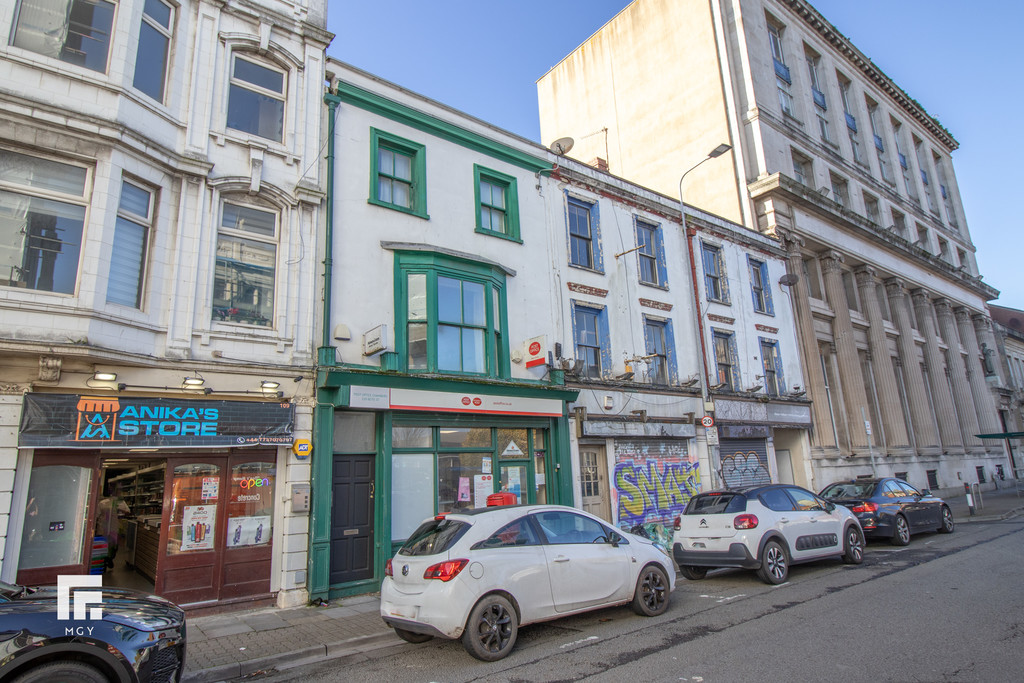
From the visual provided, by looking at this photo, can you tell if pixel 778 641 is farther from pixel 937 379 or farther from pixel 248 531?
pixel 937 379

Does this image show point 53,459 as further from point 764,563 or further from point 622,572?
point 764,563

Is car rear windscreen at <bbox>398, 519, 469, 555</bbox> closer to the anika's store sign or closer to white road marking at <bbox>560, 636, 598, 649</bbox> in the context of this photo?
white road marking at <bbox>560, 636, 598, 649</bbox>

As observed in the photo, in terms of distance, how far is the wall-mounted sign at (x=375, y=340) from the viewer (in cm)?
1089

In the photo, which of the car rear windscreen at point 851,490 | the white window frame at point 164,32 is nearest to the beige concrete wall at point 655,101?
the car rear windscreen at point 851,490

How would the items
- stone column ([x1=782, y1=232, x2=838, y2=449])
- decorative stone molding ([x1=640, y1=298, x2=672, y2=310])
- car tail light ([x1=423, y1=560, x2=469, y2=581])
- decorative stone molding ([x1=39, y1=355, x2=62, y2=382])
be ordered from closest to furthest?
car tail light ([x1=423, y1=560, x2=469, y2=581]), decorative stone molding ([x1=39, y1=355, x2=62, y2=382]), decorative stone molding ([x1=640, y1=298, x2=672, y2=310]), stone column ([x1=782, y1=232, x2=838, y2=449])

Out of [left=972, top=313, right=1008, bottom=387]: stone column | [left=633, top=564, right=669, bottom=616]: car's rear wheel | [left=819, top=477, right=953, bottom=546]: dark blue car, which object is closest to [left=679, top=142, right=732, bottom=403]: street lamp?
[left=819, top=477, right=953, bottom=546]: dark blue car

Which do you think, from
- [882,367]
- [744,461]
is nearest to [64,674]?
[744,461]

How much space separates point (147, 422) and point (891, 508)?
15.4 metres

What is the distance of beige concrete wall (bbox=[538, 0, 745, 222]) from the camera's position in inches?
1011

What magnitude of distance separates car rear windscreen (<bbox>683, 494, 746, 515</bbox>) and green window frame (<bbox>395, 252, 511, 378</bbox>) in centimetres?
497

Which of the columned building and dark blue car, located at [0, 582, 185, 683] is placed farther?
the columned building

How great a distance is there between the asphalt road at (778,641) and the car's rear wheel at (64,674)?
7.28ft

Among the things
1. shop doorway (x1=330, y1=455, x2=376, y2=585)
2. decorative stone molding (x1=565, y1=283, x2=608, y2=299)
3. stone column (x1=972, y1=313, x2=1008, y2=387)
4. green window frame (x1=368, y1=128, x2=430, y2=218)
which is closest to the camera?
shop doorway (x1=330, y1=455, x2=376, y2=585)

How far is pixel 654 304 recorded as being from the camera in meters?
17.8
